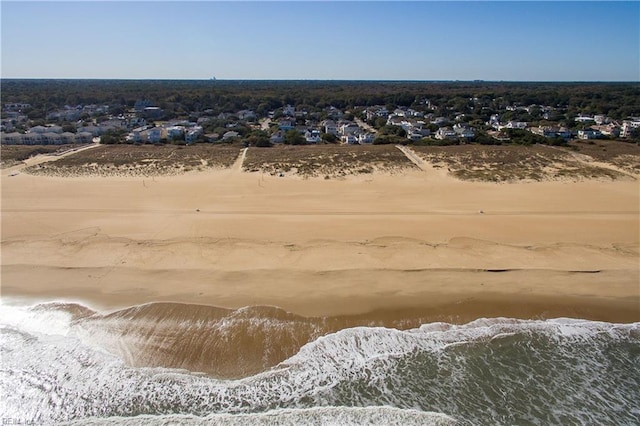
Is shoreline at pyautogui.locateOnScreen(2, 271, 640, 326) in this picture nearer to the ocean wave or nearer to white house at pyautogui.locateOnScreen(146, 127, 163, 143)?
the ocean wave

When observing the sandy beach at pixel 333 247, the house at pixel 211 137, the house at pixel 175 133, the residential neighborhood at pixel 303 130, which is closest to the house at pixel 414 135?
the residential neighborhood at pixel 303 130

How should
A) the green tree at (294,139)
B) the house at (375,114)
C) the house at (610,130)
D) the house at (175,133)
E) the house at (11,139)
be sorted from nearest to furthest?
the house at (11,139) → the green tree at (294,139) → the house at (175,133) → the house at (610,130) → the house at (375,114)

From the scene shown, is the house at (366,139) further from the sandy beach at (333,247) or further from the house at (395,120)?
the sandy beach at (333,247)

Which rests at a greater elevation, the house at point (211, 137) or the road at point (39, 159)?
the house at point (211, 137)

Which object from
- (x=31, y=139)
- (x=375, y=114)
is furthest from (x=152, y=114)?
(x=375, y=114)

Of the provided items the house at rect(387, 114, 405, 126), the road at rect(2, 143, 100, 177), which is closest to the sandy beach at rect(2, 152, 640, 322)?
the road at rect(2, 143, 100, 177)

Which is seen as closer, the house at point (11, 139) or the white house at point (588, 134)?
the house at point (11, 139)

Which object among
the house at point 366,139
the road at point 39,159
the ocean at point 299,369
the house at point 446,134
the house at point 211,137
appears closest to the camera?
the ocean at point 299,369
